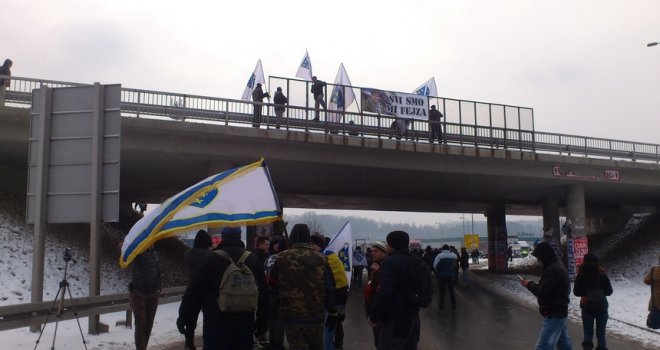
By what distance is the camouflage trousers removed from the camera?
220 inches

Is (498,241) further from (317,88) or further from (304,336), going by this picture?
(304,336)

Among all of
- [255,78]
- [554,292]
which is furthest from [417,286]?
[255,78]

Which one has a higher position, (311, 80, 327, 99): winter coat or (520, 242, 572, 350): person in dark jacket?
(311, 80, 327, 99): winter coat

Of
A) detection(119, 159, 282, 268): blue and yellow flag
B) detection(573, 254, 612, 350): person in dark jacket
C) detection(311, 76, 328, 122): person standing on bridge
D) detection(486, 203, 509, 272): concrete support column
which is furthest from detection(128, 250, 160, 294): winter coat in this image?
detection(486, 203, 509, 272): concrete support column

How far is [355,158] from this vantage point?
21547 mm

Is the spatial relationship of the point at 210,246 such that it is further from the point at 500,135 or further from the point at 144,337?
the point at 500,135

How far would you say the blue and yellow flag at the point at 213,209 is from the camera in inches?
231

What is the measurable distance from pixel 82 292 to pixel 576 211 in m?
20.6

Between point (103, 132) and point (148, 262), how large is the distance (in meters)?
3.64

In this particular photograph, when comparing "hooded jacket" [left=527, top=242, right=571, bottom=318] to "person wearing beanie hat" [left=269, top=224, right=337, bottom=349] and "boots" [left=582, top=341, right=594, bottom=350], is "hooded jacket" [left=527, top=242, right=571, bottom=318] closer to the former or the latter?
"boots" [left=582, top=341, right=594, bottom=350]

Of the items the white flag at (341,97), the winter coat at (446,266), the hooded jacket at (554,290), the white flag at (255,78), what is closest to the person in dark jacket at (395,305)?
the hooded jacket at (554,290)

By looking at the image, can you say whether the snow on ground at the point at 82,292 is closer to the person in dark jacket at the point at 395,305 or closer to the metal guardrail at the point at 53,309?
the metal guardrail at the point at 53,309

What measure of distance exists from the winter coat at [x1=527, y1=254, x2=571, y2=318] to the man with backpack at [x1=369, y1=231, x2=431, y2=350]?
233cm

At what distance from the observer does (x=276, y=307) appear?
5.84m
